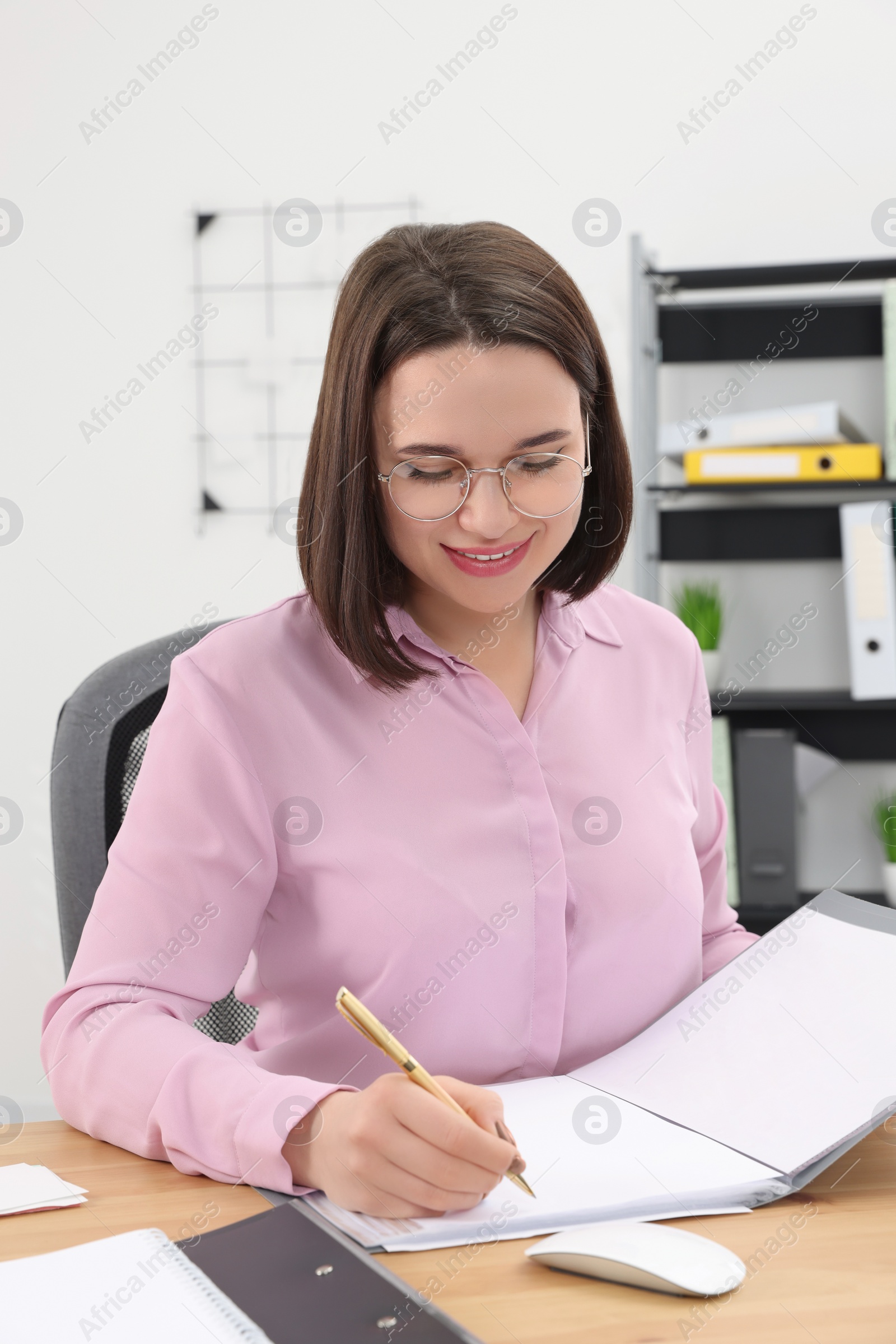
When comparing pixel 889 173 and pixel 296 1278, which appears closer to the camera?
pixel 296 1278

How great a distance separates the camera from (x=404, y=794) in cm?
94

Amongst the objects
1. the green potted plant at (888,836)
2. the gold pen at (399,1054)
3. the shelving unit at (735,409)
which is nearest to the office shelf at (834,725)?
the shelving unit at (735,409)

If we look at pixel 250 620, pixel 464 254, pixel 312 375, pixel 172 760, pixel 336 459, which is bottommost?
pixel 172 760

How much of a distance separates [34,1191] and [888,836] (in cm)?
194

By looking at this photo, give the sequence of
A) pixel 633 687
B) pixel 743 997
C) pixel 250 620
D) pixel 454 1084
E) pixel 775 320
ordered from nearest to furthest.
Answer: pixel 454 1084
pixel 743 997
pixel 250 620
pixel 633 687
pixel 775 320

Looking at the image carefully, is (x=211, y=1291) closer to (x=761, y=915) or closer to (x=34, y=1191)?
(x=34, y=1191)

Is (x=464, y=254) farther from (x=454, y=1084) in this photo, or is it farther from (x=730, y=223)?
(x=730, y=223)

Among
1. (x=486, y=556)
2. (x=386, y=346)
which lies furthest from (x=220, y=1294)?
(x=386, y=346)

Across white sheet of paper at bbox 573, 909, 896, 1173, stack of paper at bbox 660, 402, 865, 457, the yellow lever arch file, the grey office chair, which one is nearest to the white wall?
stack of paper at bbox 660, 402, 865, 457

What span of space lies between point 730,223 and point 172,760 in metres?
1.98

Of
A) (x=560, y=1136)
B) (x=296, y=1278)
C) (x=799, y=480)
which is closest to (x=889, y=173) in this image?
(x=799, y=480)

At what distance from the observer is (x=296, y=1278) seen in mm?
581

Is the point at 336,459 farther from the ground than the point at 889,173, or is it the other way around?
the point at 889,173

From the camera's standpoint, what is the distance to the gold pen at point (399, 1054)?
638 mm
